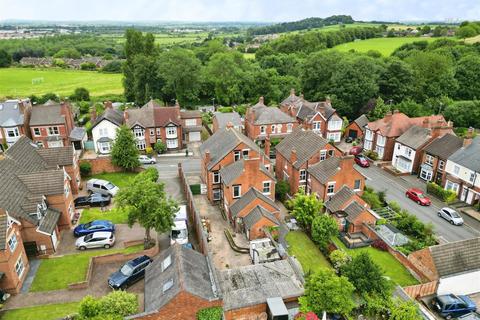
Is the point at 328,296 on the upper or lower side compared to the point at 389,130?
lower

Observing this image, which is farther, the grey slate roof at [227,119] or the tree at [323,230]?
the grey slate roof at [227,119]

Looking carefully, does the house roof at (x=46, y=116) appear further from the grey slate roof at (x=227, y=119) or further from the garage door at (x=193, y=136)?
the grey slate roof at (x=227, y=119)

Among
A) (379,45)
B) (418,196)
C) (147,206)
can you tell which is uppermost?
(379,45)

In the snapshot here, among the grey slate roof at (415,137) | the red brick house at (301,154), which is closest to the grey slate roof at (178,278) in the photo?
the red brick house at (301,154)

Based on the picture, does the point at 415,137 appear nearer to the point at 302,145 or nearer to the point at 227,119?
the point at 302,145

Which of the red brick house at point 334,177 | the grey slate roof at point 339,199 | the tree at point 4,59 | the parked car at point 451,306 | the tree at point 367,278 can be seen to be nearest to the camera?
the tree at point 367,278

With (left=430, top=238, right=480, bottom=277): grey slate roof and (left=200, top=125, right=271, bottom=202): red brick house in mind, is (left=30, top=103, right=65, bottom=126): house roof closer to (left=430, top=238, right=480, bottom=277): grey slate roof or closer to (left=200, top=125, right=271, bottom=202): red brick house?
(left=200, top=125, right=271, bottom=202): red brick house

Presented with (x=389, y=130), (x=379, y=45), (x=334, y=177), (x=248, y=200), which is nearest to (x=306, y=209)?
(x=334, y=177)
